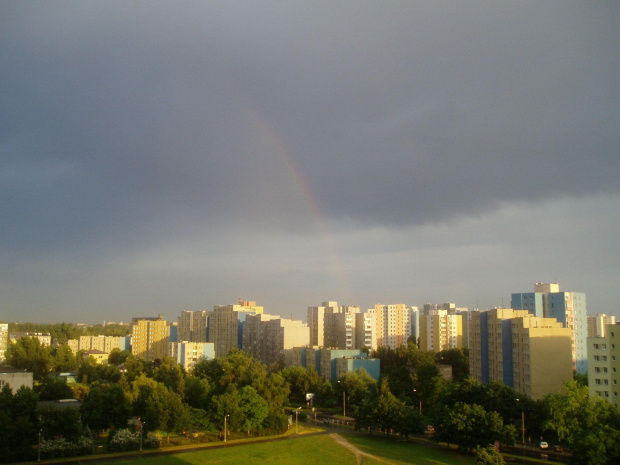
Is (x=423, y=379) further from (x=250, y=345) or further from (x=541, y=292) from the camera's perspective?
(x=250, y=345)

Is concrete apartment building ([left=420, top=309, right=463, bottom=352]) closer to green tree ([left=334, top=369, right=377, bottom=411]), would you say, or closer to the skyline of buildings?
the skyline of buildings

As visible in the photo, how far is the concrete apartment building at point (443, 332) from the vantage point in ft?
201

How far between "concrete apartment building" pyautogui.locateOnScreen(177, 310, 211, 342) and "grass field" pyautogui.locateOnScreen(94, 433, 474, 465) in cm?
4357

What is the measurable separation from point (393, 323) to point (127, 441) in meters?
53.7

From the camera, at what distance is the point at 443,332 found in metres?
61.6

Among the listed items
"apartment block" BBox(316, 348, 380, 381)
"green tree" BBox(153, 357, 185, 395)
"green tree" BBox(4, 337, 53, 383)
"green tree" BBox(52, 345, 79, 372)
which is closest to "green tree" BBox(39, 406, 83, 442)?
"green tree" BBox(153, 357, 185, 395)

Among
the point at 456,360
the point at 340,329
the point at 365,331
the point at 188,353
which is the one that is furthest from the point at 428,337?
the point at 188,353

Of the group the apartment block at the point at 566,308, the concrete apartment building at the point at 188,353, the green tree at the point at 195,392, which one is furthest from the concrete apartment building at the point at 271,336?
the apartment block at the point at 566,308

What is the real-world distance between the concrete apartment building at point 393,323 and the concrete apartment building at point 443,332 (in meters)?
10.0

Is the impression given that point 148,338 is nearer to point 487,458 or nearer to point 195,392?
point 195,392

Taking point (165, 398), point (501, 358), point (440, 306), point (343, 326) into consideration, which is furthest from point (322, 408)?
point (440, 306)

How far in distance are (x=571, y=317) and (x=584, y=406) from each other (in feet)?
97.0

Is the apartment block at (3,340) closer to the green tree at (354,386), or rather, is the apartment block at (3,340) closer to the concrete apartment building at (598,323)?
the green tree at (354,386)

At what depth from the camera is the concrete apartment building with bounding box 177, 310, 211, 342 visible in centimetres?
6869
